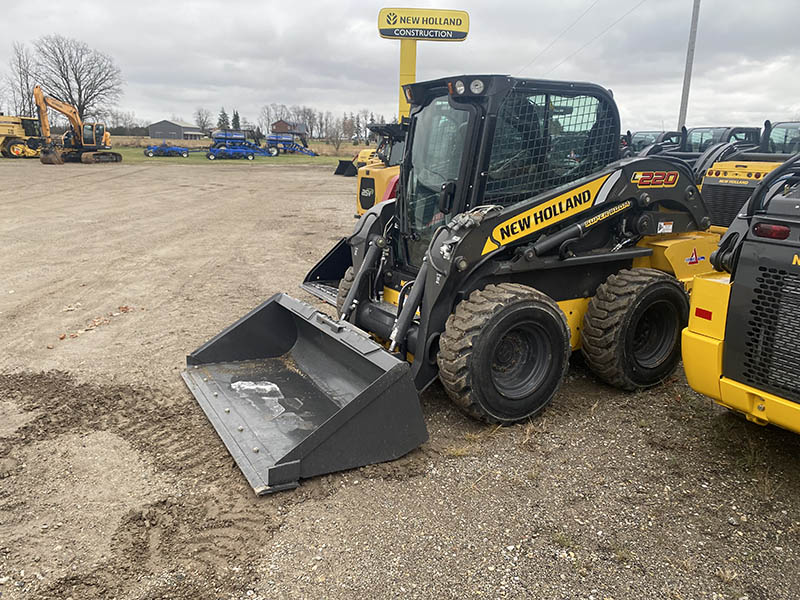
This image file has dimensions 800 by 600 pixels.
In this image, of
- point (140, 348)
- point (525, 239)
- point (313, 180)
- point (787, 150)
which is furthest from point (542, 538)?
point (313, 180)

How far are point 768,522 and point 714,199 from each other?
191 inches

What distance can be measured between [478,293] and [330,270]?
326cm

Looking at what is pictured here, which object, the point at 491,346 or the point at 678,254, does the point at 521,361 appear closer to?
the point at 491,346

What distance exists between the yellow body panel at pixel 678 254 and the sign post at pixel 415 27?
1868 cm

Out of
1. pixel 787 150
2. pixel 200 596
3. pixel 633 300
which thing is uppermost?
pixel 787 150

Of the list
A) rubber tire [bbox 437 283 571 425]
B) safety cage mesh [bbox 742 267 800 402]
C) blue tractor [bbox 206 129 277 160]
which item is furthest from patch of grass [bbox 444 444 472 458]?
blue tractor [bbox 206 129 277 160]

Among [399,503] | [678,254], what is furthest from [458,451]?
[678,254]

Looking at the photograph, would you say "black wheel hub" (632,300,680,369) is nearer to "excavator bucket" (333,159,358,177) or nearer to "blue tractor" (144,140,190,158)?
"excavator bucket" (333,159,358,177)

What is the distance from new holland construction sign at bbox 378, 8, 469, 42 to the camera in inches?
904

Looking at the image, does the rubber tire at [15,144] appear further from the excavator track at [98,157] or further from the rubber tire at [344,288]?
the rubber tire at [344,288]

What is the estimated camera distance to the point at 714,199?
721 centimetres

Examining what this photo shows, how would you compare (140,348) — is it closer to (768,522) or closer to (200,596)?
(200,596)

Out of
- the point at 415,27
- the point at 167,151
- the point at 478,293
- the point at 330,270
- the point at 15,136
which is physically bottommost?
the point at 330,270

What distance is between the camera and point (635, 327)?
15.8ft
